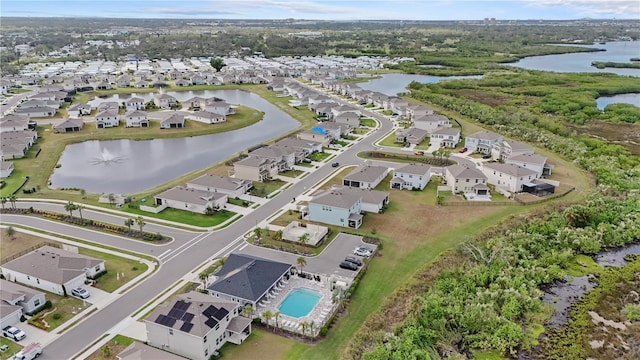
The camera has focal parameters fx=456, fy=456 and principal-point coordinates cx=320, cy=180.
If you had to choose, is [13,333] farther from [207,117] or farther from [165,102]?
[165,102]

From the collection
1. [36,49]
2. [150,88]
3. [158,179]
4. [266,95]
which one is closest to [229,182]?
[158,179]

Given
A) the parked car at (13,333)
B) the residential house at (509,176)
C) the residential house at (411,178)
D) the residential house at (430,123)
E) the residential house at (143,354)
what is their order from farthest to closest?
the residential house at (430,123)
the residential house at (411,178)
the residential house at (509,176)
the parked car at (13,333)
the residential house at (143,354)

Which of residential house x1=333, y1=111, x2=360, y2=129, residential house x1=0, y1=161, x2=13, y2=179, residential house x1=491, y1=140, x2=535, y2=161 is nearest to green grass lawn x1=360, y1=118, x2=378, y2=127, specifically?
residential house x1=333, y1=111, x2=360, y2=129

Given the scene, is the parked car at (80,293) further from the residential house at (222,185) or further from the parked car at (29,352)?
the residential house at (222,185)

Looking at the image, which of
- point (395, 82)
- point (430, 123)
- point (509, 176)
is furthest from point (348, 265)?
point (395, 82)

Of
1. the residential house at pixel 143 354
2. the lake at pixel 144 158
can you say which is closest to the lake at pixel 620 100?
the lake at pixel 144 158

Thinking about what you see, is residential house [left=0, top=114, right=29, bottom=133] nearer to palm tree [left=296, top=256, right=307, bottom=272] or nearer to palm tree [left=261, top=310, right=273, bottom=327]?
palm tree [left=296, top=256, right=307, bottom=272]
